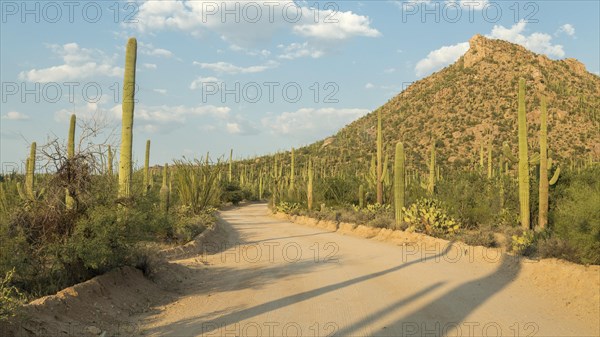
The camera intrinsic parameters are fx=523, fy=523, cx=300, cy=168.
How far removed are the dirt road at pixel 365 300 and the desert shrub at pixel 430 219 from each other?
3.28 metres

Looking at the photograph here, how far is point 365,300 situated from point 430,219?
34.0ft

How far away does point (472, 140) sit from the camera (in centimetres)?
5947

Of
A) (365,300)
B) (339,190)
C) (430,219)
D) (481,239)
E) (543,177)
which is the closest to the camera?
(365,300)

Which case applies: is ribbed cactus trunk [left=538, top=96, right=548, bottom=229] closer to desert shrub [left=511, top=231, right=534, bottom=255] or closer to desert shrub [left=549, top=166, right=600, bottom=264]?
desert shrub [left=511, top=231, right=534, bottom=255]

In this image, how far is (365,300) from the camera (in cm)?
872

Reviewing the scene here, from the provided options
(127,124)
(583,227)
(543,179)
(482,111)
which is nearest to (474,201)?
(543,179)

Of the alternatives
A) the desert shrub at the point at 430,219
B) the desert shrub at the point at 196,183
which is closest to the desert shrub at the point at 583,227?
the desert shrub at the point at 430,219

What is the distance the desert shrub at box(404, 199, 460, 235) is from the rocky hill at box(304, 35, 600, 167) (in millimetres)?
36008

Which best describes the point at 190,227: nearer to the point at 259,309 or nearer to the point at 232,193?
the point at 259,309

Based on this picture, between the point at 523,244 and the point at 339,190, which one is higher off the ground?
the point at 339,190

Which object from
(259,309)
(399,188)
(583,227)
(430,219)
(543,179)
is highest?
(543,179)

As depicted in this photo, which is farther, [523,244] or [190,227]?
[190,227]

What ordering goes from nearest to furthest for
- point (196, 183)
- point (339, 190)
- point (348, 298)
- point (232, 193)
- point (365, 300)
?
point (365, 300) < point (348, 298) < point (196, 183) < point (339, 190) < point (232, 193)

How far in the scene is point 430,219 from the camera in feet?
60.6
